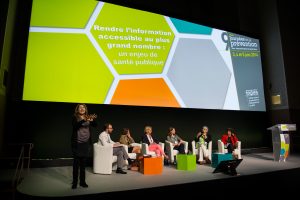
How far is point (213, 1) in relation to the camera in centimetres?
755

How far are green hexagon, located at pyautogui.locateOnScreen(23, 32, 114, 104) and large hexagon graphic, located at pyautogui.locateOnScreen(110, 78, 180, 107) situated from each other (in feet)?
0.95

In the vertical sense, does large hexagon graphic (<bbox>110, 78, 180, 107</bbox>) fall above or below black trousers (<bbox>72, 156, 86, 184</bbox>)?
above

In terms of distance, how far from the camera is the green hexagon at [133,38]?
189 inches

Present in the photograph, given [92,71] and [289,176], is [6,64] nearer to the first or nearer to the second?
[92,71]

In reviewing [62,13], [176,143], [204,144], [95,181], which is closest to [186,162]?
[176,143]

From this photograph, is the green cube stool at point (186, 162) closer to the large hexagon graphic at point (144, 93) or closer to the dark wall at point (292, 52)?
the large hexagon graphic at point (144, 93)

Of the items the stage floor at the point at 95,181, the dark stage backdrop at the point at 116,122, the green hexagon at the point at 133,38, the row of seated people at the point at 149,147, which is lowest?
the stage floor at the point at 95,181

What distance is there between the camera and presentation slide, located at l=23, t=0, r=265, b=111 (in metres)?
4.29

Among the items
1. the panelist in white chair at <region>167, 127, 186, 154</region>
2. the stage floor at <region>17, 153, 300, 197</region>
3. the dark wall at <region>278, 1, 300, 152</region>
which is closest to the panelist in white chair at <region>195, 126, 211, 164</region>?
the panelist in white chair at <region>167, 127, 186, 154</region>

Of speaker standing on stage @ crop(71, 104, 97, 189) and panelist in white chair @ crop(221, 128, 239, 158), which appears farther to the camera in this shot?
panelist in white chair @ crop(221, 128, 239, 158)

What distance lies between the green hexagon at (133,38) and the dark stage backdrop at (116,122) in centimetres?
94

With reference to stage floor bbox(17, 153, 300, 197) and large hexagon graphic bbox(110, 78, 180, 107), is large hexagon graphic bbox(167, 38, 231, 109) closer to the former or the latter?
large hexagon graphic bbox(110, 78, 180, 107)

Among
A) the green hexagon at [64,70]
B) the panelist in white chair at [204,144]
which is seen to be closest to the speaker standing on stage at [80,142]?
the green hexagon at [64,70]

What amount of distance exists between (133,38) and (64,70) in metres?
1.58
